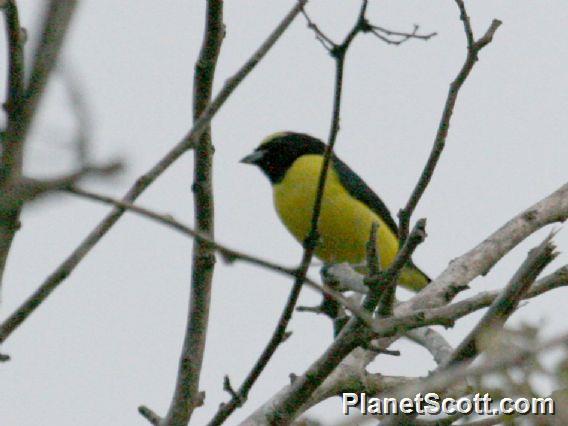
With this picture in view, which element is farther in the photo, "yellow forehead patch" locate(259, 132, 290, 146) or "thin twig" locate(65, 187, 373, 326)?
"yellow forehead patch" locate(259, 132, 290, 146)

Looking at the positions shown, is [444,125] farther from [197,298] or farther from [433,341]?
[433,341]

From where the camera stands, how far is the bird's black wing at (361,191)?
6.18m

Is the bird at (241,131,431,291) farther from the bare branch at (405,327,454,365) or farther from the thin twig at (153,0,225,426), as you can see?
the thin twig at (153,0,225,426)

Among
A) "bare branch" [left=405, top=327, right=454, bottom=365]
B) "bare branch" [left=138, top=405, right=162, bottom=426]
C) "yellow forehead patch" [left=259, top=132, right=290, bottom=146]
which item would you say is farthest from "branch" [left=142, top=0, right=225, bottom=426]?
"yellow forehead patch" [left=259, top=132, right=290, bottom=146]

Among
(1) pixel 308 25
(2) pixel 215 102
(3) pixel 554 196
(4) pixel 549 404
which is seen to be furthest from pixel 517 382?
(3) pixel 554 196

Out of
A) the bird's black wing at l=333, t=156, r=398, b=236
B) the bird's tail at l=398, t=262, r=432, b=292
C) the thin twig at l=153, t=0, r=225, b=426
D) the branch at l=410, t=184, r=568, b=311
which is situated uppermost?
the bird's black wing at l=333, t=156, r=398, b=236

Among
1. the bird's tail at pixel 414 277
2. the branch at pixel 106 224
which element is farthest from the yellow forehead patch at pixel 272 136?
the branch at pixel 106 224

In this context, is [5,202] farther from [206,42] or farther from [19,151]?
[206,42]

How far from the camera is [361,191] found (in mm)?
6219

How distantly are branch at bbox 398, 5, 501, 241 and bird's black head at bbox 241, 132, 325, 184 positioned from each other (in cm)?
395

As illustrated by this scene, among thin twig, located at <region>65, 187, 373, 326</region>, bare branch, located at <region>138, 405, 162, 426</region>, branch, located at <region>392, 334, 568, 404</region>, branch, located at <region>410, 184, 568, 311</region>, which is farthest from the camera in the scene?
branch, located at <region>410, 184, 568, 311</region>

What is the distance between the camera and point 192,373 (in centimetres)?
262

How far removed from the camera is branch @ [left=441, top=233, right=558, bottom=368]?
192cm

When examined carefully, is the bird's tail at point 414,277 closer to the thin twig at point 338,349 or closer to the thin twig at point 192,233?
the thin twig at point 338,349
